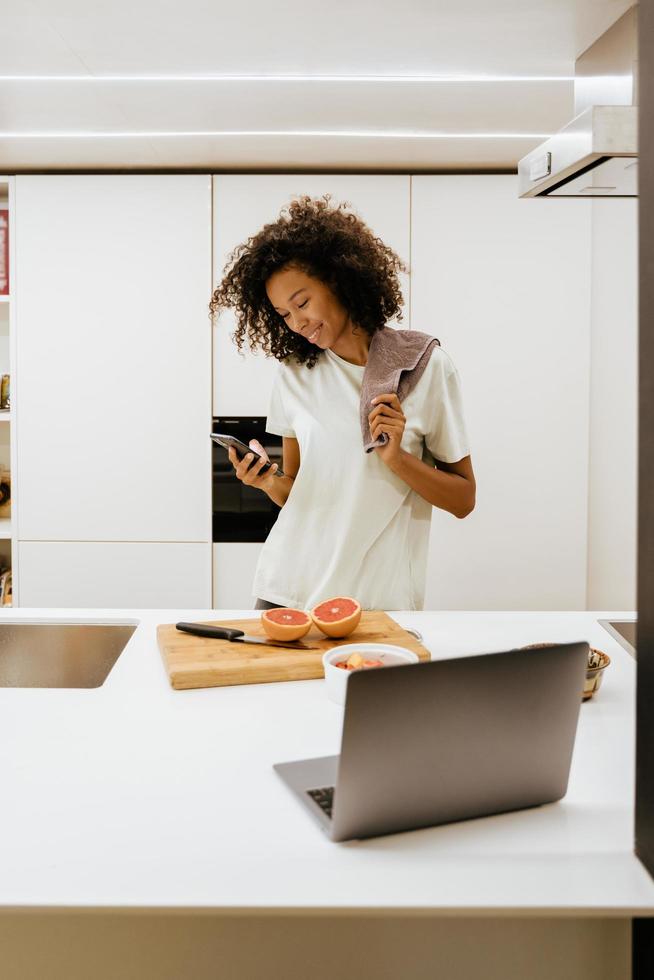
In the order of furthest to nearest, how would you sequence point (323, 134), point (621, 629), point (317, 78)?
point (323, 134)
point (317, 78)
point (621, 629)

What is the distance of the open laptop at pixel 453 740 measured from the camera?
2.90 feet

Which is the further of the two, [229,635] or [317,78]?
[317,78]

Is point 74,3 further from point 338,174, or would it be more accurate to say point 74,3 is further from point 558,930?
point 558,930

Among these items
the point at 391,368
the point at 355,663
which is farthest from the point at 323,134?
the point at 355,663

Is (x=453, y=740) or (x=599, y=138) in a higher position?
(x=599, y=138)

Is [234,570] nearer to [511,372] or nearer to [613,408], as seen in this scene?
[511,372]

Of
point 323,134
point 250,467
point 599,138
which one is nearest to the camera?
point 599,138

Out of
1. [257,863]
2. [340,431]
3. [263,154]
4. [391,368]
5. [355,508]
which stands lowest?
[257,863]

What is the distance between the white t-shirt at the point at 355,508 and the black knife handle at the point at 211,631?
42 centimetres

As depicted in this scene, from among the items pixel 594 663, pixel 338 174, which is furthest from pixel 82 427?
pixel 594 663

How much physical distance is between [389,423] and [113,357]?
6.16ft

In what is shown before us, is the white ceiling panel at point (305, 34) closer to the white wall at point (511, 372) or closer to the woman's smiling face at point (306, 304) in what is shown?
the woman's smiling face at point (306, 304)

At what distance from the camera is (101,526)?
3.46 metres

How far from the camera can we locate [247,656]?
1.49 metres
